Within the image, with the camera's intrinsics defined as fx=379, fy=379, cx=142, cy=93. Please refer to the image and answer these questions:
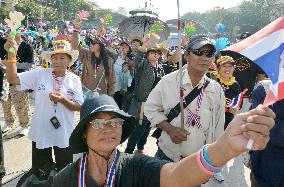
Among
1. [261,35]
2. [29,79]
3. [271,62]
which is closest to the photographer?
[271,62]

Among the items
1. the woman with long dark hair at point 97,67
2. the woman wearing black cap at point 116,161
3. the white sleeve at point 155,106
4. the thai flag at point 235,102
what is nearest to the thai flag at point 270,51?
the woman wearing black cap at point 116,161

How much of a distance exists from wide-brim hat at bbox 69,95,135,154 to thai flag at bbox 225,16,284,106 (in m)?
0.83

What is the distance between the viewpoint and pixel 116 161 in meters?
2.12

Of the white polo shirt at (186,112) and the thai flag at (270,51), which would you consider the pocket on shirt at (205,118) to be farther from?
the thai flag at (270,51)

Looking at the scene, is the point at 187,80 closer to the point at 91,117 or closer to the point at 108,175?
the point at 91,117

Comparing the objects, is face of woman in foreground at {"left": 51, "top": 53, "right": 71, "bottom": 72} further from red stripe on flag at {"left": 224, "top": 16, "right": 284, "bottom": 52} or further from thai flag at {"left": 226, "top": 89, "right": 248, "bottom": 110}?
red stripe on flag at {"left": 224, "top": 16, "right": 284, "bottom": 52}

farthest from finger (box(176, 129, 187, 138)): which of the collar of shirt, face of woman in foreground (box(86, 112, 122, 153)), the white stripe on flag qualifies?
the white stripe on flag

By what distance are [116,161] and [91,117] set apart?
295 mm

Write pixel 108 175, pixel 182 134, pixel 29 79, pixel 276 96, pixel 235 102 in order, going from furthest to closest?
pixel 235 102
pixel 29 79
pixel 182 134
pixel 108 175
pixel 276 96

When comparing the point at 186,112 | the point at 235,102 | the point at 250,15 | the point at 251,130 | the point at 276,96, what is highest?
the point at 250,15

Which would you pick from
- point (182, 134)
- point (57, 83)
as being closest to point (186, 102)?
point (182, 134)

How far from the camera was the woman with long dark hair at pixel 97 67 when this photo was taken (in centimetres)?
603

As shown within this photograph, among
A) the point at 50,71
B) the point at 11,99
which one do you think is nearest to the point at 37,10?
the point at 11,99

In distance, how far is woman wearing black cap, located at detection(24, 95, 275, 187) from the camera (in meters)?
1.67
